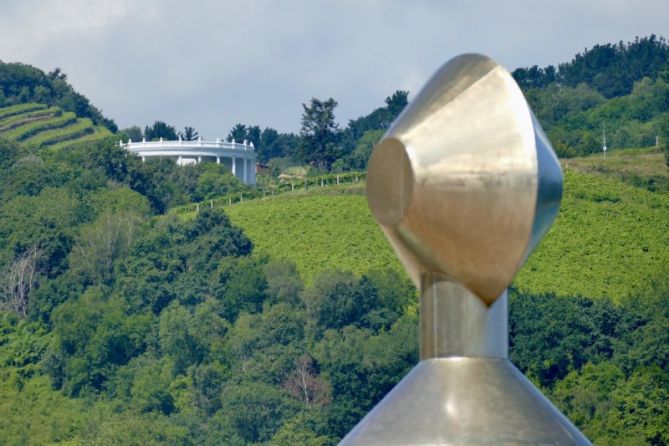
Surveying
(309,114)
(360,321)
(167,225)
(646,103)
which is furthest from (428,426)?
(646,103)

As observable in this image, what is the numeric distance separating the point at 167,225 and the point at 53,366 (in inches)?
549

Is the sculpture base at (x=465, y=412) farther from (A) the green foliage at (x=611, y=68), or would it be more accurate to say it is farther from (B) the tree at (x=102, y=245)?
(A) the green foliage at (x=611, y=68)

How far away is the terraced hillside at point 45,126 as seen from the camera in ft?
484

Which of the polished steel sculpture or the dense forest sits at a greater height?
the polished steel sculpture

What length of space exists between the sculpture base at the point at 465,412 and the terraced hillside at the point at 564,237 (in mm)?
71567

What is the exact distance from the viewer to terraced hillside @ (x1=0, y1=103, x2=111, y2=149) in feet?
484

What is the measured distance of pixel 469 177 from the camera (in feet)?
40.7

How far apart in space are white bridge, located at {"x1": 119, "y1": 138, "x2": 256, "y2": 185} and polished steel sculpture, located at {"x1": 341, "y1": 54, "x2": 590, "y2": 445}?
114 m

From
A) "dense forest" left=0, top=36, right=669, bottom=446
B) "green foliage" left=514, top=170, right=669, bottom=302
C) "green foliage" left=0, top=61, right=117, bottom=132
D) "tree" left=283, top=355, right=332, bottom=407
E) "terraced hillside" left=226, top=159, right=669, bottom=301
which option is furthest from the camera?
"green foliage" left=0, top=61, right=117, bottom=132

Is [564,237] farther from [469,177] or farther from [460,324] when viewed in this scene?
[469,177]

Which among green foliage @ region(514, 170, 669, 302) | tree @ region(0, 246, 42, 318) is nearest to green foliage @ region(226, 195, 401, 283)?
green foliage @ region(514, 170, 669, 302)

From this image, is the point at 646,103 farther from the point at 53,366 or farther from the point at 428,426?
the point at 428,426

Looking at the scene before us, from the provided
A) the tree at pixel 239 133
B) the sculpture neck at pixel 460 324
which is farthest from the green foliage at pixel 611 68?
the sculpture neck at pixel 460 324

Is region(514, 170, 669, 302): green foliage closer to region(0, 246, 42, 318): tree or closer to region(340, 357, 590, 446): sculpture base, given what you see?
region(0, 246, 42, 318): tree
